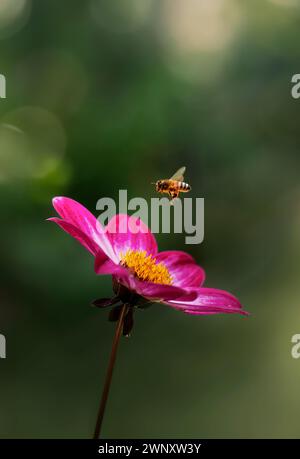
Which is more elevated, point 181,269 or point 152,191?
point 152,191

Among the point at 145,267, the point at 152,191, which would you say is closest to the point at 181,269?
the point at 145,267

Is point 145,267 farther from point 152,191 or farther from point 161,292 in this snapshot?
point 152,191

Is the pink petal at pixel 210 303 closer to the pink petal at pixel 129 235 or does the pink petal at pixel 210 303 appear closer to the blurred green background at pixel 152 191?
the pink petal at pixel 129 235

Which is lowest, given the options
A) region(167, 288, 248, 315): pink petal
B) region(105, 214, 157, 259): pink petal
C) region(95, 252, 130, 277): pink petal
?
region(167, 288, 248, 315): pink petal

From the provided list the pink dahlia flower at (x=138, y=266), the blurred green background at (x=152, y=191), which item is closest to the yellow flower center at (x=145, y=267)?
the pink dahlia flower at (x=138, y=266)

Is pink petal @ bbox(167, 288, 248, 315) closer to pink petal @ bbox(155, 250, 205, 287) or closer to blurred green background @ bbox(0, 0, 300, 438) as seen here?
pink petal @ bbox(155, 250, 205, 287)

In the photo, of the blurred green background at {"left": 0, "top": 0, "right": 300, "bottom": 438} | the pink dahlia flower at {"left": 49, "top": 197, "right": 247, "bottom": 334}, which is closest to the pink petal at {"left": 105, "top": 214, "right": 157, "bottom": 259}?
the pink dahlia flower at {"left": 49, "top": 197, "right": 247, "bottom": 334}

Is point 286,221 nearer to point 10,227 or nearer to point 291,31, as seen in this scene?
point 291,31

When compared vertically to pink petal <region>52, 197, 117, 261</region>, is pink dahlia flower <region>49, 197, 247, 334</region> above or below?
below
